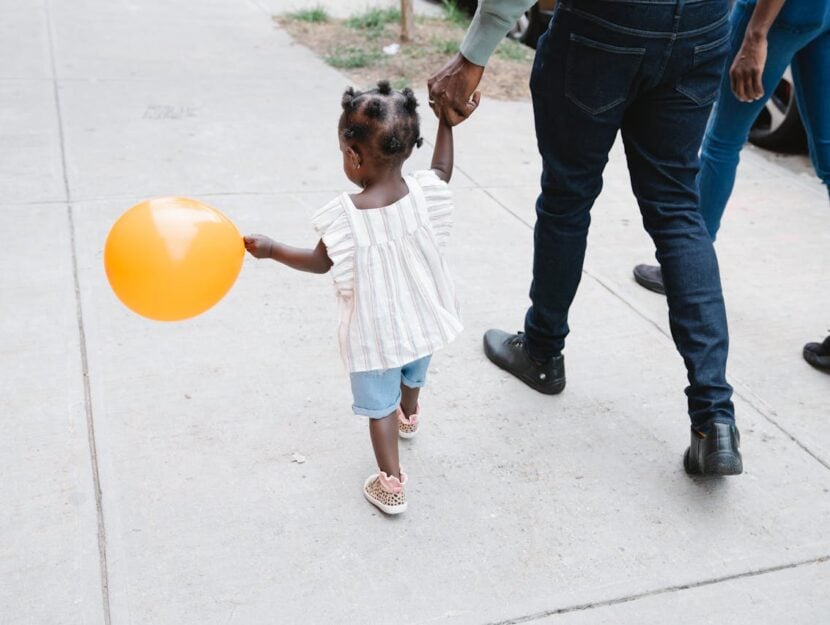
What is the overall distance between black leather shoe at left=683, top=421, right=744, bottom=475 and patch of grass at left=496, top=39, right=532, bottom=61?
552 centimetres

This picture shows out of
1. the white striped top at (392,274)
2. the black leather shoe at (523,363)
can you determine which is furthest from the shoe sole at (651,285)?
the white striped top at (392,274)

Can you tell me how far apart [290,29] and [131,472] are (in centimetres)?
635

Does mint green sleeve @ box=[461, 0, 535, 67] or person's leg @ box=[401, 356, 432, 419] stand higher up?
mint green sleeve @ box=[461, 0, 535, 67]

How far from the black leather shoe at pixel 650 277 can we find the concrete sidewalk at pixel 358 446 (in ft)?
0.14

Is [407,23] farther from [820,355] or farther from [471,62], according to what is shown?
[471,62]

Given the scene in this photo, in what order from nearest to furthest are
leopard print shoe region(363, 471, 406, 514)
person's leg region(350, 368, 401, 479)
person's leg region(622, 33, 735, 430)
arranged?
person's leg region(350, 368, 401, 479)
leopard print shoe region(363, 471, 406, 514)
person's leg region(622, 33, 735, 430)

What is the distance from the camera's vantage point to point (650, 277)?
3.88 m

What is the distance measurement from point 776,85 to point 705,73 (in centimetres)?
91

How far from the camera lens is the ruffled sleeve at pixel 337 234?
217cm

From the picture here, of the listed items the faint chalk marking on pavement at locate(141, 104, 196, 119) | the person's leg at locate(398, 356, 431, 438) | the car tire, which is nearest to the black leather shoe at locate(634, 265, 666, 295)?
the person's leg at locate(398, 356, 431, 438)

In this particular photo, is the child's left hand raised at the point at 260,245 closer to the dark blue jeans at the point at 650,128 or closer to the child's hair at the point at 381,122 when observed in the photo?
the child's hair at the point at 381,122

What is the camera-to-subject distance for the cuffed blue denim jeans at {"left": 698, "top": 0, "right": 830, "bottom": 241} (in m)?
2.97

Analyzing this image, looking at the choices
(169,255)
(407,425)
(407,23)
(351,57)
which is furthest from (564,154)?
(407,23)

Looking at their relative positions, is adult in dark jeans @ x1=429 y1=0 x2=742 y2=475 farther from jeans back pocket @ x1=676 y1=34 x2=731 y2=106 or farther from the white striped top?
the white striped top
